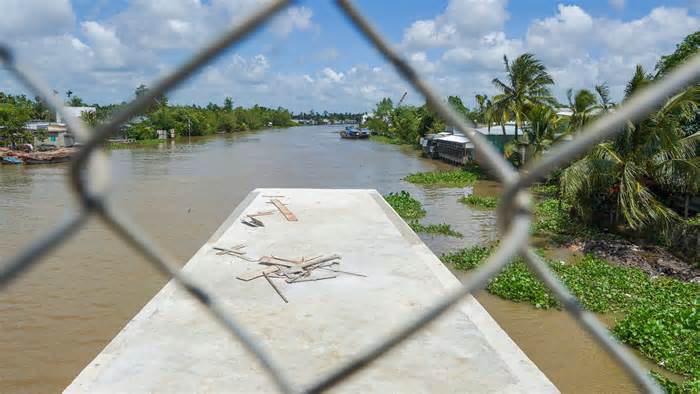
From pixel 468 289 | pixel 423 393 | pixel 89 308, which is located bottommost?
pixel 89 308

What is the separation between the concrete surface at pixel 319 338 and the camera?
3.83 metres

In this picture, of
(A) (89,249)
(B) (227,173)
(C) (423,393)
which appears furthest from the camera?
(B) (227,173)

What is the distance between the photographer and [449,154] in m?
27.3

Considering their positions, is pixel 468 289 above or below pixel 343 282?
above

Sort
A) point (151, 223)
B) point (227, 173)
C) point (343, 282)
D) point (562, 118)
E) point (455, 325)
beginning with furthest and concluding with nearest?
1. point (227, 173)
2. point (562, 118)
3. point (151, 223)
4. point (343, 282)
5. point (455, 325)

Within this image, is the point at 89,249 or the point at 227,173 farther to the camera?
the point at 227,173

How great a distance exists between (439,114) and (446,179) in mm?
20091

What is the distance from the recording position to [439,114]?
674 millimetres

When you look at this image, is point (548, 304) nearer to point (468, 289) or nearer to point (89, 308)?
point (89, 308)

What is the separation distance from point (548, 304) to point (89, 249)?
8.48 metres

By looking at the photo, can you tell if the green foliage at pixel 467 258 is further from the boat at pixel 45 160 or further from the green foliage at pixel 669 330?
the boat at pixel 45 160

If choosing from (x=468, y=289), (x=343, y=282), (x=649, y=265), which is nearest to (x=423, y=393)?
(x=343, y=282)

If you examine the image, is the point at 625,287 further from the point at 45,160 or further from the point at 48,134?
the point at 48,134

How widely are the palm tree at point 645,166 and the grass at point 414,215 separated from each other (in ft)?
9.67
